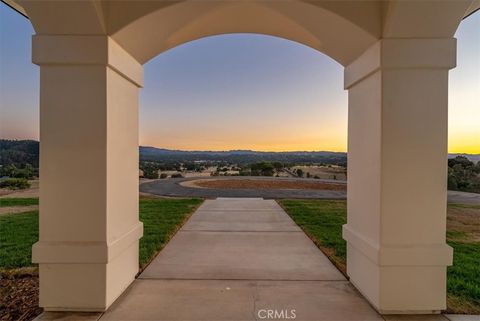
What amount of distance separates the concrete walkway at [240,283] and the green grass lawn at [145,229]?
13.9 inches

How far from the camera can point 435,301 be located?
3432 mm

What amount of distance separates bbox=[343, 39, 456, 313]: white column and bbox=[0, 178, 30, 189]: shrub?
57.0 ft

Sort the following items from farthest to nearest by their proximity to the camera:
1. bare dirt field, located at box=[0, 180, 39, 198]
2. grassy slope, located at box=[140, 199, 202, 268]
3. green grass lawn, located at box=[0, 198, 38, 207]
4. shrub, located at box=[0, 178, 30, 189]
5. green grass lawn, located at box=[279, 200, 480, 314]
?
1. shrub, located at box=[0, 178, 30, 189]
2. bare dirt field, located at box=[0, 180, 39, 198]
3. green grass lawn, located at box=[0, 198, 38, 207]
4. grassy slope, located at box=[140, 199, 202, 268]
5. green grass lawn, located at box=[279, 200, 480, 314]

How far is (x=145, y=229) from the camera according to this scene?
7195mm

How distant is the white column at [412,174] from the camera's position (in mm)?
3393

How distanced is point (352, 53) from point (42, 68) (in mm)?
3847

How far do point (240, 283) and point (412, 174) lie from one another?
2632 mm

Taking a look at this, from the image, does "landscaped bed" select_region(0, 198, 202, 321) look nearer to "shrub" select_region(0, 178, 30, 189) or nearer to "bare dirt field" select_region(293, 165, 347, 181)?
"shrub" select_region(0, 178, 30, 189)

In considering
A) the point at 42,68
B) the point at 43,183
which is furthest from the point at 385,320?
the point at 42,68

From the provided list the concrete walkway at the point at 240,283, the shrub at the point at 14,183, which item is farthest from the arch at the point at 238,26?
the shrub at the point at 14,183

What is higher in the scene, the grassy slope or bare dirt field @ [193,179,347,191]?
bare dirt field @ [193,179,347,191]

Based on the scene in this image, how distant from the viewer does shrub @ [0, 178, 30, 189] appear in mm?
14859

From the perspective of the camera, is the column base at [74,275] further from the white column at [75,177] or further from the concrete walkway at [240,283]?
the concrete walkway at [240,283]

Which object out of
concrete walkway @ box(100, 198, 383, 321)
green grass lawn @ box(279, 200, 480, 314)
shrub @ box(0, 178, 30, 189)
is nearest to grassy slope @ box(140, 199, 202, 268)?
concrete walkway @ box(100, 198, 383, 321)
